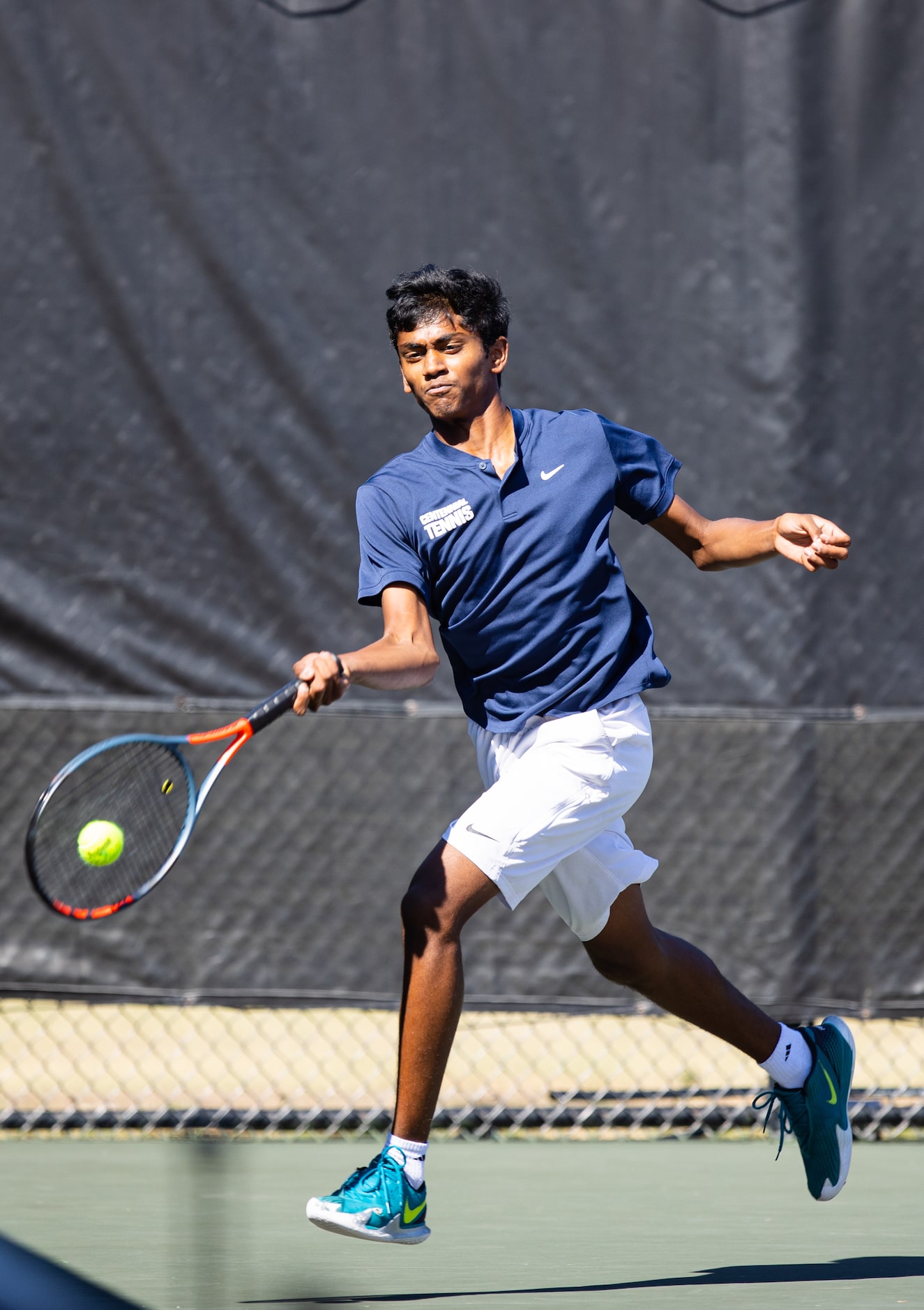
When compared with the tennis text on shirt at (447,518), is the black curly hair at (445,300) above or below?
above

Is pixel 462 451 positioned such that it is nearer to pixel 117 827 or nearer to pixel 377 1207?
pixel 117 827

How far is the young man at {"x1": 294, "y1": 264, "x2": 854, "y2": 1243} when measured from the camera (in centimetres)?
269

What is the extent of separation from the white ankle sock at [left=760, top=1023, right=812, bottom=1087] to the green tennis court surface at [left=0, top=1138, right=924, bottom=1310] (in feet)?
0.95

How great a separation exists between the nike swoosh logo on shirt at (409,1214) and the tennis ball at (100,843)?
0.73 m

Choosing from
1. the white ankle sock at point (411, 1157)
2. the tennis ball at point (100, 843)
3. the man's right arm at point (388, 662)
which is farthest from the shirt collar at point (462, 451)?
the white ankle sock at point (411, 1157)

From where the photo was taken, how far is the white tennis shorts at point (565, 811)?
2.71 metres

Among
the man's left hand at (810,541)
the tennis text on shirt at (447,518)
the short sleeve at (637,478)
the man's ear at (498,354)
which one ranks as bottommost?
the man's left hand at (810,541)

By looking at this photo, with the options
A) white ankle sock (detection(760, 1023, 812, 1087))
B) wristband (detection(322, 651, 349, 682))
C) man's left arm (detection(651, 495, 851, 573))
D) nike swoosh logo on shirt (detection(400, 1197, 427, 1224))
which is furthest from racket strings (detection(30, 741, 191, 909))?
white ankle sock (detection(760, 1023, 812, 1087))

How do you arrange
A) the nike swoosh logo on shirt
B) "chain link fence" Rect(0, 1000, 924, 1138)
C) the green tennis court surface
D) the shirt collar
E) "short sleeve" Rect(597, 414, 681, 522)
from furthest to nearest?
1. "chain link fence" Rect(0, 1000, 924, 1138)
2. "short sleeve" Rect(597, 414, 681, 522)
3. the shirt collar
4. the green tennis court surface
5. the nike swoosh logo on shirt

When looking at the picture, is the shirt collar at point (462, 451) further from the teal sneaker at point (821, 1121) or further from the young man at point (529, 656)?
the teal sneaker at point (821, 1121)

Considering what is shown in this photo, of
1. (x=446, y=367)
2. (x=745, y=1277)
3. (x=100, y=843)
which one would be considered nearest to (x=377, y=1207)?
(x=745, y=1277)

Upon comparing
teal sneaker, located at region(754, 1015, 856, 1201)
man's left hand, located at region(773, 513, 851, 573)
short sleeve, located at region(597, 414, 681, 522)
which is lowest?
teal sneaker, located at region(754, 1015, 856, 1201)

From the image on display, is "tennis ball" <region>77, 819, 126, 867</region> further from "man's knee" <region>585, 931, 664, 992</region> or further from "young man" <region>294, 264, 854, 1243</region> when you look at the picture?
"man's knee" <region>585, 931, 664, 992</region>

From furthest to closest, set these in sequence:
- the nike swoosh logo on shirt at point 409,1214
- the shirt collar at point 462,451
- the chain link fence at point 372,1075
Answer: the chain link fence at point 372,1075, the shirt collar at point 462,451, the nike swoosh logo on shirt at point 409,1214
